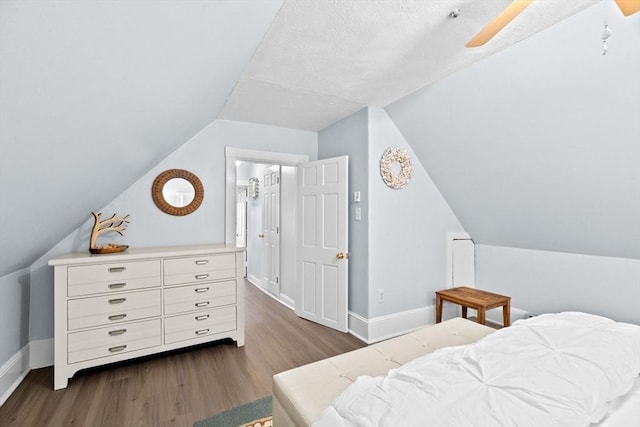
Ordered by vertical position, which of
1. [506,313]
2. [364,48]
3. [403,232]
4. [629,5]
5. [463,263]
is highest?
[364,48]

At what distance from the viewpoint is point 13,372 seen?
2.20 m

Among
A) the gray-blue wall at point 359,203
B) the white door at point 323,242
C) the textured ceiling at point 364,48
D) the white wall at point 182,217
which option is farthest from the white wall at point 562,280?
the white wall at point 182,217

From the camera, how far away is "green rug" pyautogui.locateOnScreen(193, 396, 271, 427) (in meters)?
1.82

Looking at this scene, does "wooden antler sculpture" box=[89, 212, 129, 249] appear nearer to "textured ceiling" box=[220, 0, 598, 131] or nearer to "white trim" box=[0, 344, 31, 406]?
"white trim" box=[0, 344, 31, 406]

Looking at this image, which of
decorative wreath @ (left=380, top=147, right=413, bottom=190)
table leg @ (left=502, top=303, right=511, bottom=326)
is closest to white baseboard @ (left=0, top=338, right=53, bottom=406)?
decorative wreath @ (left=380, top=147, right=413, bottom=190)

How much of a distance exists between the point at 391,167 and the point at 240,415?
8.36 feet

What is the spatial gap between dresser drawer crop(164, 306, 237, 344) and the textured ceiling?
6.61 ft

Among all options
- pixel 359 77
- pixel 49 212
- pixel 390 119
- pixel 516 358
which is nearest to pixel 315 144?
pixel 390 119

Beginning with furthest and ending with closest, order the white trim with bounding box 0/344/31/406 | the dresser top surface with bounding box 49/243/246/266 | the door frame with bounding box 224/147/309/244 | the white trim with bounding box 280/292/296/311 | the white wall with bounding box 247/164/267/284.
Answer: the white wall with bounding box 247/164/267/284 → the white trim with bounding box 280/292/296/311 → the door frame with bounding box 224/147/309/244 → the dresser top surface with bounding box 49/243/246/266 → the white trim with bounding box 0/344/31/406

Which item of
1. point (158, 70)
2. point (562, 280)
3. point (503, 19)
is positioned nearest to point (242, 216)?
point (158, 70)

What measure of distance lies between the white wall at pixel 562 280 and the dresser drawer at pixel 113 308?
11.9 feet

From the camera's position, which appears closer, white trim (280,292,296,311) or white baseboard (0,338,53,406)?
white baseboard (0,338,53,406)

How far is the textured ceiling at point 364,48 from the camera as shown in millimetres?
1591

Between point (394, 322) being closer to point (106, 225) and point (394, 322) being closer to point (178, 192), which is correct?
point (178, 192)
